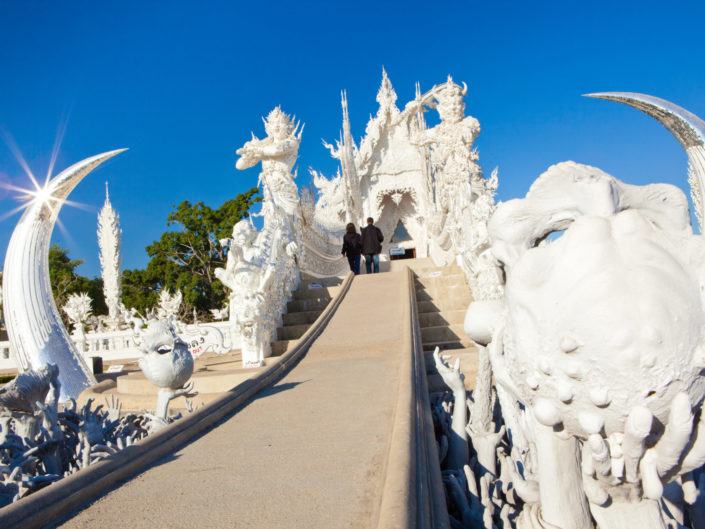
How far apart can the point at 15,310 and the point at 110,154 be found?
2.80 metres

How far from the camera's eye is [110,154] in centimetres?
768

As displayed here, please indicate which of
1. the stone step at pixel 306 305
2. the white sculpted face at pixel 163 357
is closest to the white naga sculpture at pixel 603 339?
the white sculpted face at pixel 163 357

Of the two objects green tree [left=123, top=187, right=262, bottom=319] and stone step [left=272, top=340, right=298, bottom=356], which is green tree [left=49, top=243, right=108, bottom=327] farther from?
stone step [left=272, top=340, right=298, bottom=356]

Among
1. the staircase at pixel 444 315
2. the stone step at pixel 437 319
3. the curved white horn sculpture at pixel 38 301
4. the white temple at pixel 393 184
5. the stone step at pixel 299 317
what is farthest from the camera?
the white temple at pixel 393 184

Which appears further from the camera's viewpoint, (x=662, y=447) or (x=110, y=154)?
(x=110, y=154)

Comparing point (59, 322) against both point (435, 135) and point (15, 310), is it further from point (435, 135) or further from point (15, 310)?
point (435, 135)

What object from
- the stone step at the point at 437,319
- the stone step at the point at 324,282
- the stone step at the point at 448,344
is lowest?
the stone step at the point at 448,344

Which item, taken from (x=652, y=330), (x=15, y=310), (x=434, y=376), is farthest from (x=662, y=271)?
(x=15, y=310)

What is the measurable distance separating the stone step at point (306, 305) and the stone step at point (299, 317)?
0.34m

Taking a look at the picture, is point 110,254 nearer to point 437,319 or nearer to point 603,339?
point 437,319

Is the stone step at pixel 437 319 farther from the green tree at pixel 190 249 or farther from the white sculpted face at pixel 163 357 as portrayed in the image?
the green tree at pixel 190 249

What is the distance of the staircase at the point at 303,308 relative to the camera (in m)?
7.27

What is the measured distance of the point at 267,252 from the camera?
24.7 ft

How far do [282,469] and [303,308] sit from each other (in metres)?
6.01
